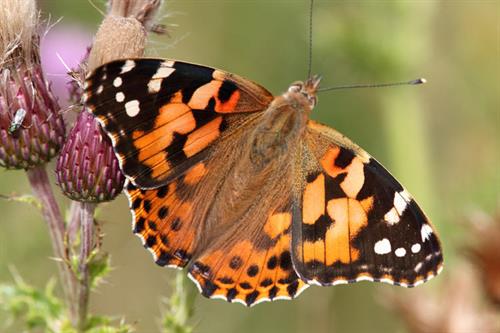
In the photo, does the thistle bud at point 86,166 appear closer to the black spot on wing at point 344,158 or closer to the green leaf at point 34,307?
the green leaf at point 34,307

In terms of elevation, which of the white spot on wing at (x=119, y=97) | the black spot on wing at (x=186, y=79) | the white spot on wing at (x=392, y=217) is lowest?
the white spot on wing at (x=392, y=217)

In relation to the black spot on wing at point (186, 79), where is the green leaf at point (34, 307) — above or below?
below

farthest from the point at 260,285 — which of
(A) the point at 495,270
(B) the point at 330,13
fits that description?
(B) the point at 330,13

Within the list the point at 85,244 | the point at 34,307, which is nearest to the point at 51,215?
the point at 85,244

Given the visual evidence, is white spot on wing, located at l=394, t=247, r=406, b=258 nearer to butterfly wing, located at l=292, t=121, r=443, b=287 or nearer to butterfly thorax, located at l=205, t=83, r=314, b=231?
butterfly wing, located at l=292, t=121, r=443, b=287

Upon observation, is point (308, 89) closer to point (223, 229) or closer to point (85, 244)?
point (223, 229)

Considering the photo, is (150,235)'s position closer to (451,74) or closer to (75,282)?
(75,282)

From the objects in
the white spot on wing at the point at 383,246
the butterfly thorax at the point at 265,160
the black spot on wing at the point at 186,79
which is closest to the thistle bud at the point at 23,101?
the black spot on wing at the point at 186,79
